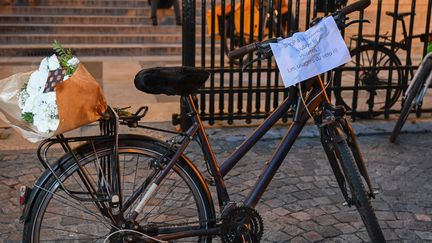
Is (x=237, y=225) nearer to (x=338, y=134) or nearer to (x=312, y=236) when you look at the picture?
(x=338, y=134)

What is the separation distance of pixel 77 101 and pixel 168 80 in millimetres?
476

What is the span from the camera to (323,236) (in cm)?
373

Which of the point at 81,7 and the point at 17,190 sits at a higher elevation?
the point at 81,7

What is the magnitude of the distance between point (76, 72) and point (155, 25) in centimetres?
905

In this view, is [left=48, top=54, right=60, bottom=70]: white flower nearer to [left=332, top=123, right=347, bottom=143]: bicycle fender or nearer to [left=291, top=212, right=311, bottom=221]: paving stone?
[left=332, top=123, right=347, bottom=143]: bicycle fender

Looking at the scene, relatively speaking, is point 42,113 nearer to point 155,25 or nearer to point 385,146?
point 385,146

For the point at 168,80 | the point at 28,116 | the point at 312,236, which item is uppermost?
the point at 168,80

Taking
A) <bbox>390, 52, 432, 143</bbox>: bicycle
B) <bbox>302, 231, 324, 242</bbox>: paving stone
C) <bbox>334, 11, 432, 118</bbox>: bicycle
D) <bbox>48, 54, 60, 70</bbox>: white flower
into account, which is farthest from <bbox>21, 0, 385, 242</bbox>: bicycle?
<bbox>334, 11, 432, 118</bbox>: bicycle

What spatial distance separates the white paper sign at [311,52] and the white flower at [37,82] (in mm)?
1168

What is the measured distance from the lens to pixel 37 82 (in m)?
2.63

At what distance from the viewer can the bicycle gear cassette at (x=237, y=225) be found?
A: 118 inches

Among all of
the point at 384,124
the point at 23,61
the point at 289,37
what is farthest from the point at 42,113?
the point at 23,61

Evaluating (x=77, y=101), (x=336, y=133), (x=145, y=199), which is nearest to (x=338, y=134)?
(x=336, y=133)

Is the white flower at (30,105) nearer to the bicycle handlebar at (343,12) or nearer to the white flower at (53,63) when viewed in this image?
the white flower at (53,63)
